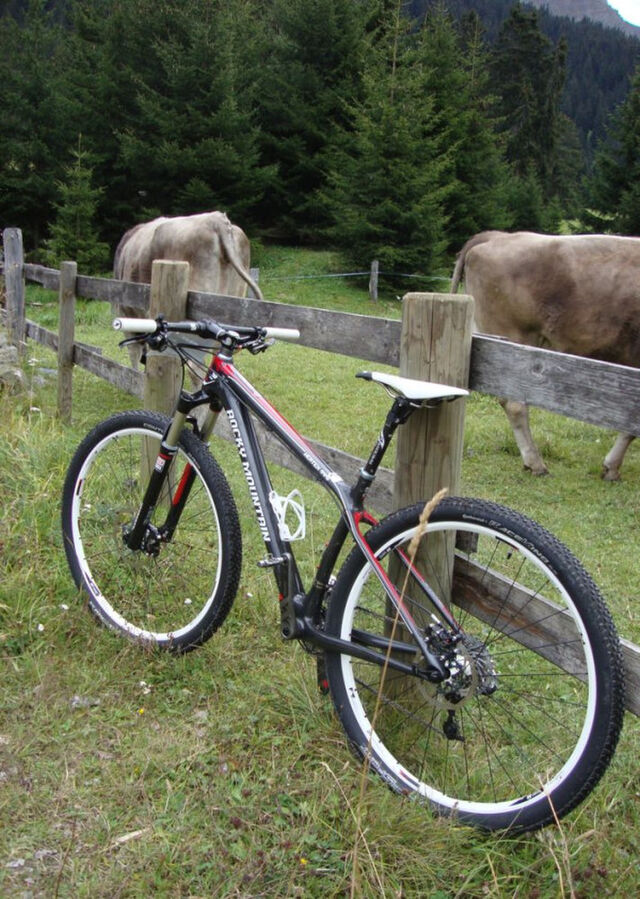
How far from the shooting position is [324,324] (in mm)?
3420

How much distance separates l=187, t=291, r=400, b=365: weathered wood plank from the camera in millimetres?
3045

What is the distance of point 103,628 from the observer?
3.39 m

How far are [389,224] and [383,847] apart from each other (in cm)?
1853

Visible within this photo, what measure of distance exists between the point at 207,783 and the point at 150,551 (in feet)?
3.55

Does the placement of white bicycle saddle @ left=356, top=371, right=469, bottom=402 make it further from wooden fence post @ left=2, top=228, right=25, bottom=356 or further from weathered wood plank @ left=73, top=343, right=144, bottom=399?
wooden fence post @ left=2, top=228, right=25, bottom=356

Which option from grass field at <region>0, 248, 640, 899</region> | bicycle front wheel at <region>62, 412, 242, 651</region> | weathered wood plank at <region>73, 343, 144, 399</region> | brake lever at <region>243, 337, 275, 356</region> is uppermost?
brake lever at <region>243, 337, 275, 356</region>

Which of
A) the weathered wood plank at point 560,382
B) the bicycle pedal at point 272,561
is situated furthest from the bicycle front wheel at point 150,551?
the weathered wood plank at point 560,382

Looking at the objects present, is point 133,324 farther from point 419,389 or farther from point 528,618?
point 528,618

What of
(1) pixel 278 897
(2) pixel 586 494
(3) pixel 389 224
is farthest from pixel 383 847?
(3) pixel 389 224

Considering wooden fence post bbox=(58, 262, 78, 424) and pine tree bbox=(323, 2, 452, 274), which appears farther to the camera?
pine tree bbox=(323, 2, 452, 274)

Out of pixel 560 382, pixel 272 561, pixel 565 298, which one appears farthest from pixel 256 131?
pixel 560 382

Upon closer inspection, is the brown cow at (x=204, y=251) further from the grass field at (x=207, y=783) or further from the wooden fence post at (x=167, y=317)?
the grass field at (x=207, y=783)

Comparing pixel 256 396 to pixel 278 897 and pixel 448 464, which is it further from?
pixel 278 897

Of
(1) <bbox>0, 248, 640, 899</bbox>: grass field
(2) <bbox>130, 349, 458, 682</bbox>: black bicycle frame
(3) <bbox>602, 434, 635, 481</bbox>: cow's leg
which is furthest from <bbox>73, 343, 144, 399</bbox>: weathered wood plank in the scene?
(3) <bbox>602, 434, 635, 481</bbox>: cow's leg
